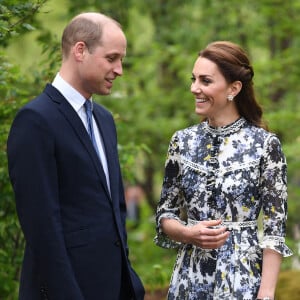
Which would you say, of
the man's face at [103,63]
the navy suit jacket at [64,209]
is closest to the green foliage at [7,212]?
the man's face at [103,63]

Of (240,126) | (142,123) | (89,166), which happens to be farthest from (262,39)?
(89,166)

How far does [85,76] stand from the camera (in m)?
3.55

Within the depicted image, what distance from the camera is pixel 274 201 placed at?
12.3 ft

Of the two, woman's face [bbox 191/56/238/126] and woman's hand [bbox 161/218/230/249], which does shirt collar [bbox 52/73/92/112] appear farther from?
woman's hand [bbox 161/218/230/249]

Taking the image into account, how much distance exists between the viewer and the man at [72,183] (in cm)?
336

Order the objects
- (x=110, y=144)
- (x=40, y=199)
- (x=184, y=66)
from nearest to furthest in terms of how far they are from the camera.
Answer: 1. (x=40, y=199)
2. (x=110, y=144)
3. (x=184, y=66)

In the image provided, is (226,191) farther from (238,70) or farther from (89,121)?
(89,121)

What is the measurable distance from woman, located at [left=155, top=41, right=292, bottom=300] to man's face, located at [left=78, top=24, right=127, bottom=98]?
490 mm

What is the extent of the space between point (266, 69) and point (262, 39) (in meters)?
1.28

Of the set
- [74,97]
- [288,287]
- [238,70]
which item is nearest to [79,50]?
[74,97]

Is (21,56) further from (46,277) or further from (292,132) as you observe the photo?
(46,277)

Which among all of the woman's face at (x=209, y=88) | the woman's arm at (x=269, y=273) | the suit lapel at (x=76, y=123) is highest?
the woman's face at (x=209, y=88)

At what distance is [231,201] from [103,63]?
0.95 metres

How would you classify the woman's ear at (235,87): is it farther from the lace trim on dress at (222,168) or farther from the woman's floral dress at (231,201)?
the lace trim on dress at (222,168)
